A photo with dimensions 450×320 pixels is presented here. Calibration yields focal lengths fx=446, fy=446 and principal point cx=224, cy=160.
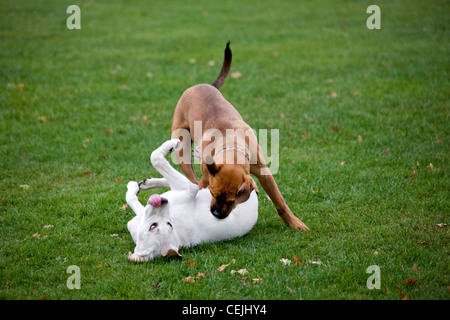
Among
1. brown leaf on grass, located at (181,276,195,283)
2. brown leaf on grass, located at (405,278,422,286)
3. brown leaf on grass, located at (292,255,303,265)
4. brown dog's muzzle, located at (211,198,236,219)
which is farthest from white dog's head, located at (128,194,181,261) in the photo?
brown leaf on grass, located at (405,278,422,286)

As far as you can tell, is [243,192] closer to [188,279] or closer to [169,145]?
[188,279]

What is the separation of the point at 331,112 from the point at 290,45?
5.46m

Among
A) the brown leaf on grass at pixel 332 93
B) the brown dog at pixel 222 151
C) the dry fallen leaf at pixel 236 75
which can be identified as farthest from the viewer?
the dry fallen leaf at pixel 236 75

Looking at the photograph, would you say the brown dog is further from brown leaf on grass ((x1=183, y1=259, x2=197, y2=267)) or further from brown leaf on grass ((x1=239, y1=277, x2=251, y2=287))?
brown leaf on grass ((x1=239, y1=277, x2=251, y2=287))

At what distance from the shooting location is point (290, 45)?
13.8 metres

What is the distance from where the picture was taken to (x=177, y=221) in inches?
190

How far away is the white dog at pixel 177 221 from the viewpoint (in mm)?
4625

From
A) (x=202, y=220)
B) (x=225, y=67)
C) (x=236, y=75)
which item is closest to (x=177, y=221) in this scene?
(x=202, y=220)

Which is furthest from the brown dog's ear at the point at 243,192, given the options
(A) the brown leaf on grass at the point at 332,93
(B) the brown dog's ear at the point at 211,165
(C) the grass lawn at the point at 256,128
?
(A) the brown leaf on grass at the point at 332,93

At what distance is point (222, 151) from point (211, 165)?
566mm

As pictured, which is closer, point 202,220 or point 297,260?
point 297,260

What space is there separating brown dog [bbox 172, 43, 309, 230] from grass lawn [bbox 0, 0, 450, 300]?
569mm

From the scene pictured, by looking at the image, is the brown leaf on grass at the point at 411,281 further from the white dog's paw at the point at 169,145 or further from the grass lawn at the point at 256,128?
the white dog's paw at the point at 169,145
